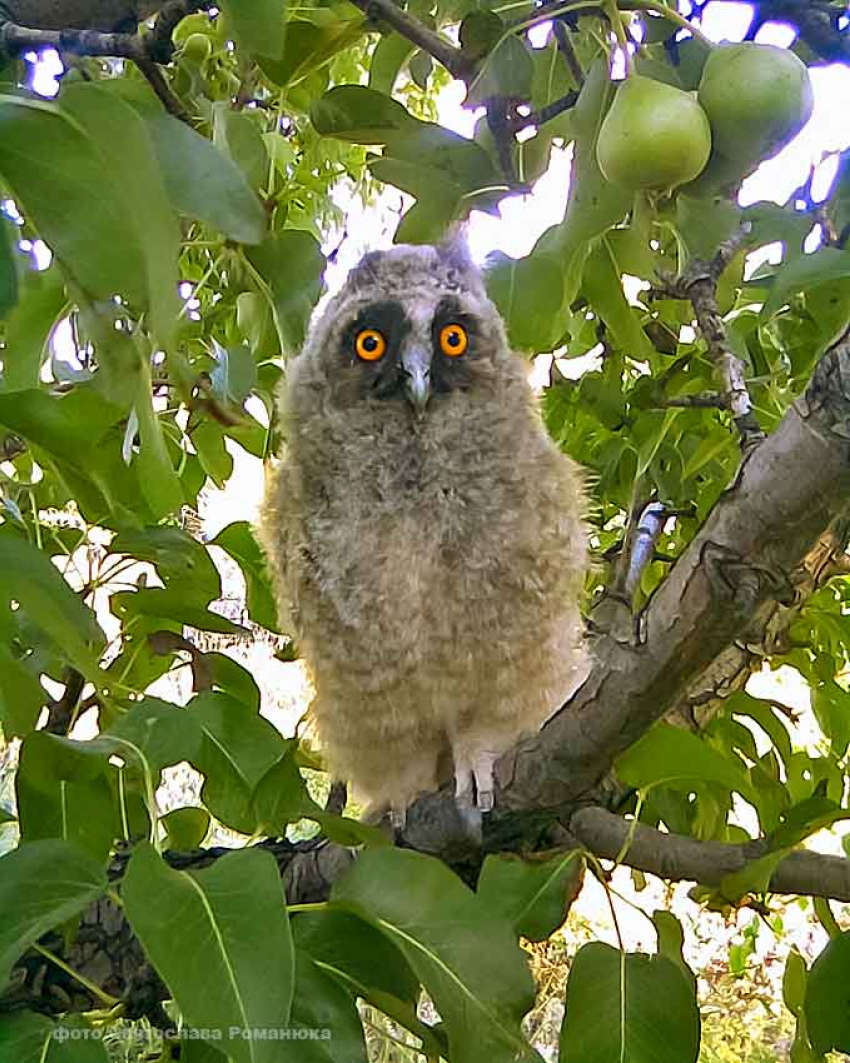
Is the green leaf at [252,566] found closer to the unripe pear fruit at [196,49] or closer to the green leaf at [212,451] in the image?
the green leaf at [212,451]

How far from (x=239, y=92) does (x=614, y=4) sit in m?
0.34

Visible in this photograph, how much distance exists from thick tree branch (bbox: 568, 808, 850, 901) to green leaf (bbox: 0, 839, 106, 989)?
0.91ft

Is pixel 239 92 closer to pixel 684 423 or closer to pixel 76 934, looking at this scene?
pixel 684 423

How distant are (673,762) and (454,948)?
0.54 feet

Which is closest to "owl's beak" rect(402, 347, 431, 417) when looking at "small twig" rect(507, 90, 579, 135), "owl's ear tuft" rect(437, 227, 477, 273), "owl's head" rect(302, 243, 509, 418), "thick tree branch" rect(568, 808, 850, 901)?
"owl's head" rect(302, 243, 509, 418)

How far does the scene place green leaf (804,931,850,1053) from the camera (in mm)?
583

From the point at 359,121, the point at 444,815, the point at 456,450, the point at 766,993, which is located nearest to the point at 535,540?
the point at 456,450

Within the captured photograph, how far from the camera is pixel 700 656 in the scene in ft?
1.62

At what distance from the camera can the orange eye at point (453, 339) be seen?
2.88 feet

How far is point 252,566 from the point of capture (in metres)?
0.88

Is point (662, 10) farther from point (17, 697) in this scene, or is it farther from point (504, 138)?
point (17, 697)

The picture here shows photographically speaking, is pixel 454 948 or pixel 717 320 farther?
pixel 717 320

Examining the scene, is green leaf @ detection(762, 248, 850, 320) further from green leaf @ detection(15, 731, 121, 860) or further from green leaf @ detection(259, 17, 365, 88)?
green leaf @ detection(15, 731, 121, 860)

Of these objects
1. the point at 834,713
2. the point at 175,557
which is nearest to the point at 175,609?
the point at 175,557
